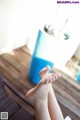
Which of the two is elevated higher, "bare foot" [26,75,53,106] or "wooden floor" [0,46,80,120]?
"bare foot" [26,75,53,106]

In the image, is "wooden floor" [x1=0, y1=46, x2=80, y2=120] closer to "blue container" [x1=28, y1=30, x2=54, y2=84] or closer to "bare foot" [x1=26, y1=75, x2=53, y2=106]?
"blue container" [x1=28, y1=30, x2=54, y2=84]

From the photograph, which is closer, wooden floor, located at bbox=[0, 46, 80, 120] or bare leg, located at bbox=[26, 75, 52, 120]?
bare leg, located at bbox=[26, 75, 52, 120]

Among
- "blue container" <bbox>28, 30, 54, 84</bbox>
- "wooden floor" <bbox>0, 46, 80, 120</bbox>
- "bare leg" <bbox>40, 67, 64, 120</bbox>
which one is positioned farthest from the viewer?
"wooden floor" <bbox>0, 46, 80, 120</bbox>

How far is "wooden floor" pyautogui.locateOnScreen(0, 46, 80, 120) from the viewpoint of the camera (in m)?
1.63

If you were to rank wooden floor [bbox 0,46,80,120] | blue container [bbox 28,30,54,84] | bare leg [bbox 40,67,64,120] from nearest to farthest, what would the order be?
bare leg [bbox 40,67,64,120], blue container [bbox 28,30,54,84], wooden floor [bbox 0,46,80,120]

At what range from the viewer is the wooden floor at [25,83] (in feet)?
5.36

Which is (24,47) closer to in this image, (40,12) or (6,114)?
(40,12)

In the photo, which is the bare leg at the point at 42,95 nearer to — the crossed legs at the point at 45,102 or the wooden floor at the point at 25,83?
the crossed legs at the point at 45,102

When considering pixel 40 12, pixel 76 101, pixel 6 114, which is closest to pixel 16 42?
pixel 40 12

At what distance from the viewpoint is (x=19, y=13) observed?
1900 millimetres

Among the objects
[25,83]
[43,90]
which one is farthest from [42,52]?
[43,90]

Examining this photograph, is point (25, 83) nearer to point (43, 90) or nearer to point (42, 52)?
point (42, 52)

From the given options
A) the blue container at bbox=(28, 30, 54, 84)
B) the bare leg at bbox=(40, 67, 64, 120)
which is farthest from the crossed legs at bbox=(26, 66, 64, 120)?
the blue container at bbox=(28, 30, 54, 84)

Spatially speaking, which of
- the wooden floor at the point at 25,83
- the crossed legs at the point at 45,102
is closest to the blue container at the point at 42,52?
the wooden floor at the point at 25,83
